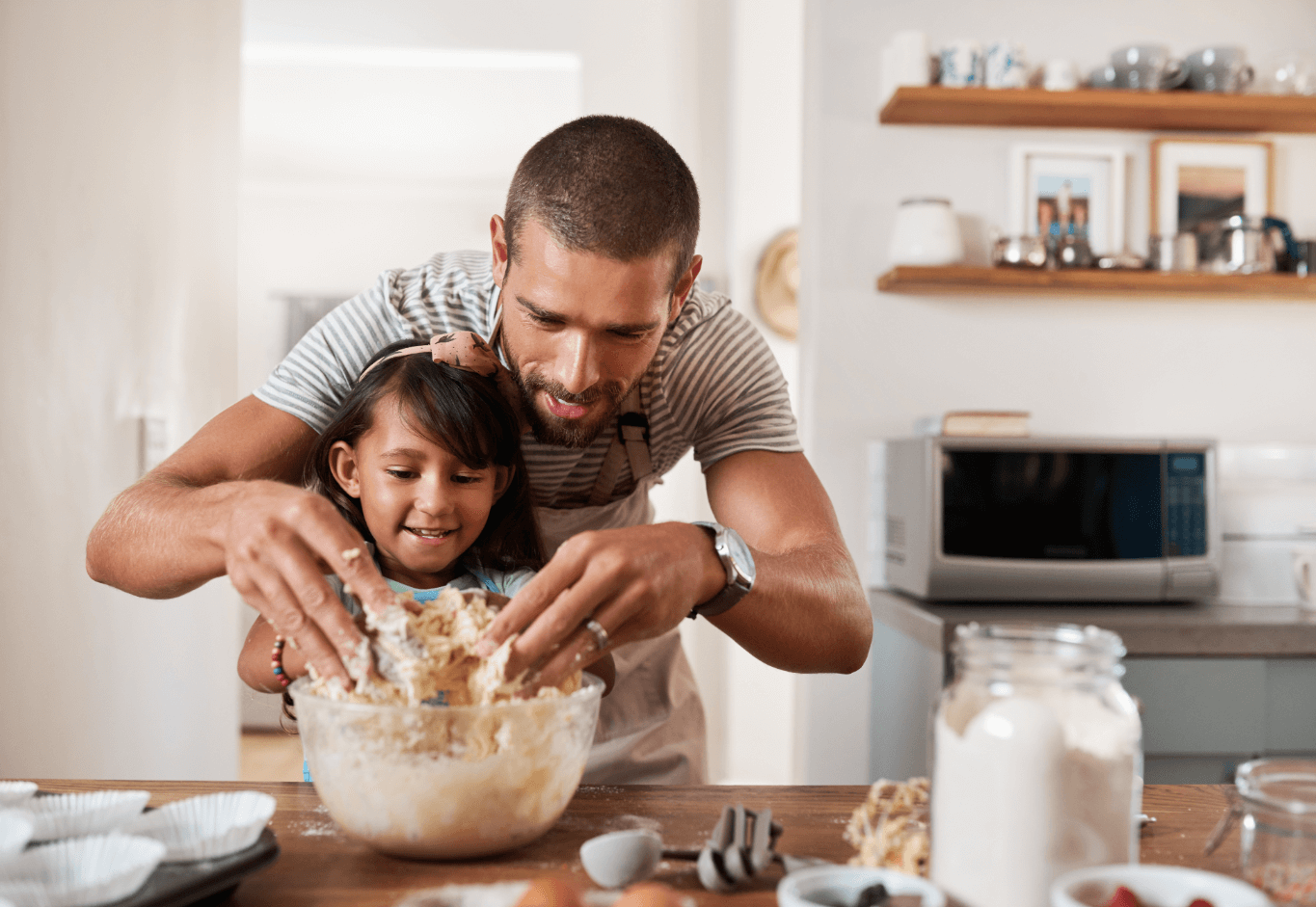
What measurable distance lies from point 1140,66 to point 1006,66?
35 cm

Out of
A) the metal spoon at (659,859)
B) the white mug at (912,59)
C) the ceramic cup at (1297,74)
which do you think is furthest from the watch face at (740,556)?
the ceramic cup at (1297,74)

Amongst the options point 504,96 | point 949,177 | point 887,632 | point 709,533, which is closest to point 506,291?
point 709,533

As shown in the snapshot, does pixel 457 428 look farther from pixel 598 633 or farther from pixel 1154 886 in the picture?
pixel 1154 886

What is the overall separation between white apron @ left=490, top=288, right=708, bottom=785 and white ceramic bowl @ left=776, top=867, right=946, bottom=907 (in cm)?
87

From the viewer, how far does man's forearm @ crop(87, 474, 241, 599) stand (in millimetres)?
1009

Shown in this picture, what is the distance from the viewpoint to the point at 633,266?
47.6 inches

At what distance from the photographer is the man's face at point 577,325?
1204 millimetres

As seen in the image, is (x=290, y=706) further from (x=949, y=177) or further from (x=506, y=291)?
(x=949, y=177)

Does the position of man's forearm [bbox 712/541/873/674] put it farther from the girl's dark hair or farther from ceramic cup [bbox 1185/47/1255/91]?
ceramic cup [bbox 1185/47/1255/91]

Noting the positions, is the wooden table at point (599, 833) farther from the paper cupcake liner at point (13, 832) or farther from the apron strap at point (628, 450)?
the apron strap at point (628, 450)

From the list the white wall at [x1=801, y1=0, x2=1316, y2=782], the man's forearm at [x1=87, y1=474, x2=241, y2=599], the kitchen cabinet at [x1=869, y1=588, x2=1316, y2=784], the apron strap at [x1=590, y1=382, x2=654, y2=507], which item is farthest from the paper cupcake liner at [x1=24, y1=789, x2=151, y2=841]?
the white wall at [x1=801, y1=0, x2=1316, y2=782]

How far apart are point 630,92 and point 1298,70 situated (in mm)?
2101

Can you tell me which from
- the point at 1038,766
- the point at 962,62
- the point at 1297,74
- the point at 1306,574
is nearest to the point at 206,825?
the point at 1038,766

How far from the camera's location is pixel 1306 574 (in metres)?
2.33
